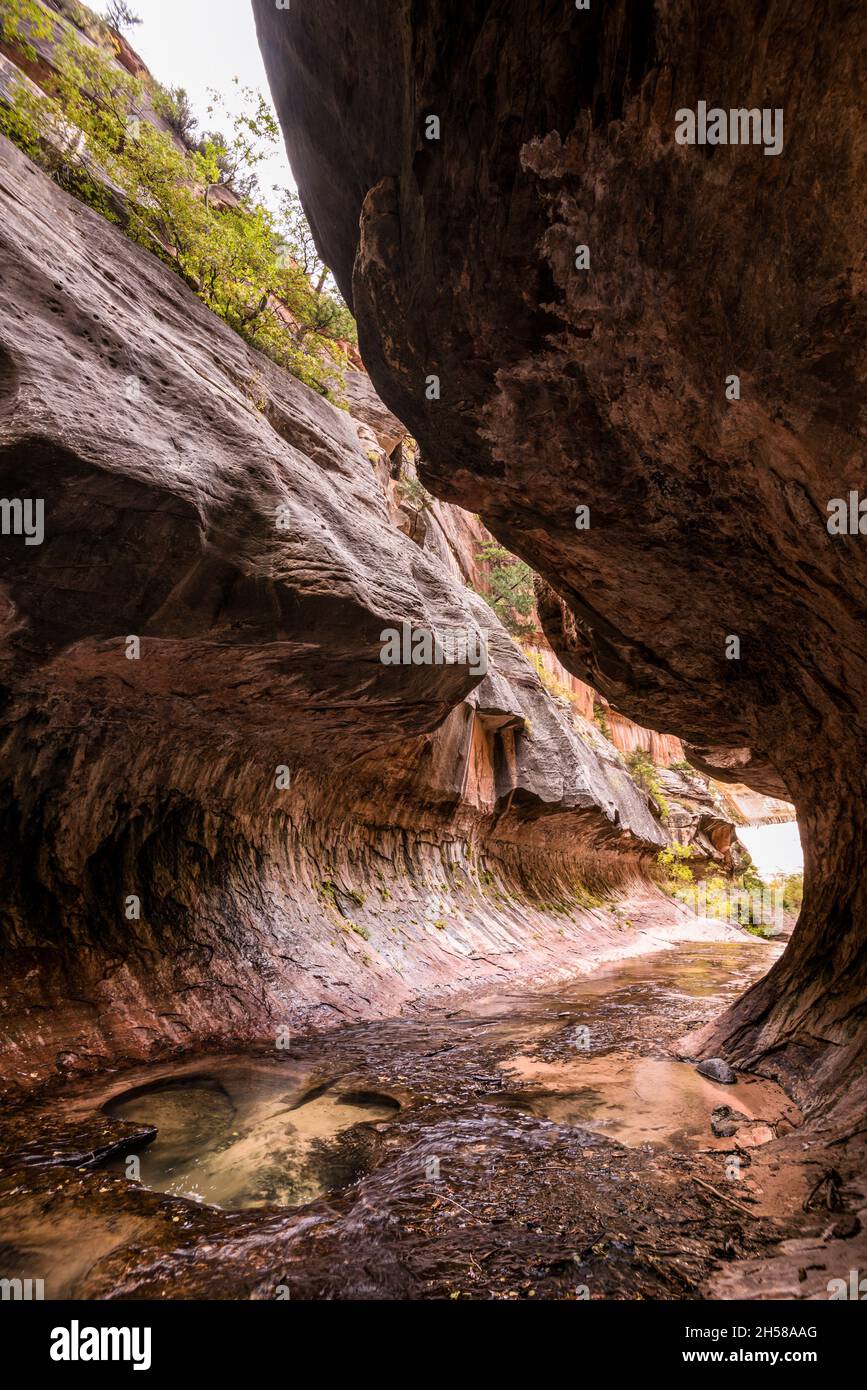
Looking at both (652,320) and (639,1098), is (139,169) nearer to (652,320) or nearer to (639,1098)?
(652,320)

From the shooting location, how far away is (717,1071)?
16.2 feet

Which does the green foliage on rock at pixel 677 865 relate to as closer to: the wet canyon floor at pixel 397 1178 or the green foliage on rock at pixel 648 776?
the green foliage on rock at pixel 648 776

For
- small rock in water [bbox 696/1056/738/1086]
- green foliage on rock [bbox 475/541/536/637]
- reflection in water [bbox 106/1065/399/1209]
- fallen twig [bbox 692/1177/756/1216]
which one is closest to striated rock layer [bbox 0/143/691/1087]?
reflection in water [bbox 106/1065/399/1209]

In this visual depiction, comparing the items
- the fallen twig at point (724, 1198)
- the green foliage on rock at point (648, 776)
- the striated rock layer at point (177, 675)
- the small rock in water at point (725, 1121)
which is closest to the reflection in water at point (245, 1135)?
the striated rock layer at point (177, 675)

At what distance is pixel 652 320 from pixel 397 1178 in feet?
15.8

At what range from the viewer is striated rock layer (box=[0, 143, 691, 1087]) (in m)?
4.65

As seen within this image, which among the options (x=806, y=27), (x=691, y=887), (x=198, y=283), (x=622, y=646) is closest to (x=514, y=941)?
(x=622, y=646)

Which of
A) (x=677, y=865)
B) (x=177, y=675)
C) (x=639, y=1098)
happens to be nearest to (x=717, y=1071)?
(x=639, y=1098)

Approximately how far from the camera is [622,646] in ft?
20.8

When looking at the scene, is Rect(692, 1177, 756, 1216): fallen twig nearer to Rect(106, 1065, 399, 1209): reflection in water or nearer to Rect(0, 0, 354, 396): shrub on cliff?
Rect(106, 1065, 399, 1209): reflection in water

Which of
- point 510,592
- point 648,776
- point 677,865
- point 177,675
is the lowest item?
point 677,865

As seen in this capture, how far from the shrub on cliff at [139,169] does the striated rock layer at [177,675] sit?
0.75 metres

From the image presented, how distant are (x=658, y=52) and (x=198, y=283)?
21.2 feet
